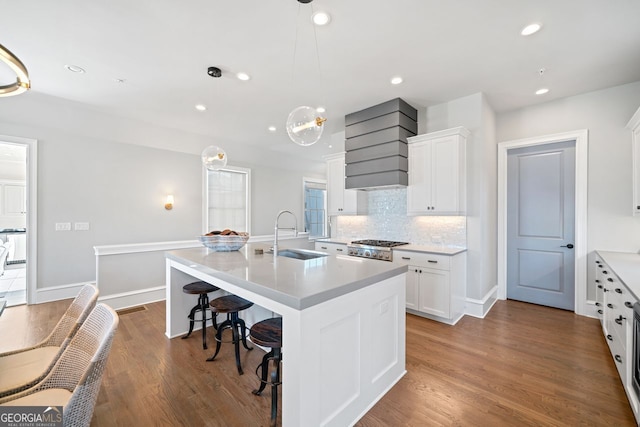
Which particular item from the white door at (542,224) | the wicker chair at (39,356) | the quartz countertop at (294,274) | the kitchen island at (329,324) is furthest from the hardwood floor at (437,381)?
the quartz countertop at (294,274)

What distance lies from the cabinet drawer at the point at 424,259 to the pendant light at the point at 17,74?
12.2 feet

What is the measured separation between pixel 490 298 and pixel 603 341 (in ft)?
3.91

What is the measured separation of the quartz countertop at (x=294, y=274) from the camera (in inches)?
58.2

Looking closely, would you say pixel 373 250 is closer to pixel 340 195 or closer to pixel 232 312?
pixel 340 195

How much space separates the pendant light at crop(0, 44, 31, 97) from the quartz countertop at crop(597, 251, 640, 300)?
11.9 feet

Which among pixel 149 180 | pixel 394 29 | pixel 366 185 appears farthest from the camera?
pixel 149 180

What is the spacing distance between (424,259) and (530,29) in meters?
Answer: 2.53

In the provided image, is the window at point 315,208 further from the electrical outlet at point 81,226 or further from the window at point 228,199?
the electrical outlet at point 81,226

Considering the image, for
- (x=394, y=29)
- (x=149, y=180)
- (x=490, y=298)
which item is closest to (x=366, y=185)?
(x=394, y=29)

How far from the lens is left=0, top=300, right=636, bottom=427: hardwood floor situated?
1.82 metres

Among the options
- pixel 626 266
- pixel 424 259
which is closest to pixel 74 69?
pixel 424 259

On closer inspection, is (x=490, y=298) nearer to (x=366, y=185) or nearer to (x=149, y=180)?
(x=366, y=185)

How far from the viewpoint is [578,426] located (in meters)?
1.72

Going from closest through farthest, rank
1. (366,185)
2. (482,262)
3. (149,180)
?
(482,262) < (366,185) < (149,180)
